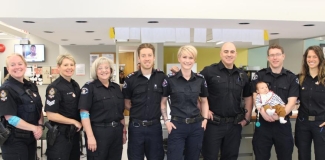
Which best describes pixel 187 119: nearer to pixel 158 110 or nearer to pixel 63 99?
pixel 158 110

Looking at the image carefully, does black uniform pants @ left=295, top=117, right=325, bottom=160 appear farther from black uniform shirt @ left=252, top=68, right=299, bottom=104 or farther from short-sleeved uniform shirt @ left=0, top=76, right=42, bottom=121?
short-sleeved uniform shirt @ left=0, top=76, right=42, bottom=121

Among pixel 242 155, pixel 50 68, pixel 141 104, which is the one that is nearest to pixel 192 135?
pixel 141 104

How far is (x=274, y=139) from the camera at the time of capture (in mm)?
2625

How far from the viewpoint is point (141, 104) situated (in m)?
2.47

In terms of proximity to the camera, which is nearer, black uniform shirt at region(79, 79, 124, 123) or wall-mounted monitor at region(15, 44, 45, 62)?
black uniform shirt at region(79, 79, 124, 123)

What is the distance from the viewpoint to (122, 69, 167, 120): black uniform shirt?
8.08ft

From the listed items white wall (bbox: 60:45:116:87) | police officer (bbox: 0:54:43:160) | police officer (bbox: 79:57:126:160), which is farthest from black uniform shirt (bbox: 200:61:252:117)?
white wall (bbox: 60:45:116:87)

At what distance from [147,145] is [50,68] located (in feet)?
22.7

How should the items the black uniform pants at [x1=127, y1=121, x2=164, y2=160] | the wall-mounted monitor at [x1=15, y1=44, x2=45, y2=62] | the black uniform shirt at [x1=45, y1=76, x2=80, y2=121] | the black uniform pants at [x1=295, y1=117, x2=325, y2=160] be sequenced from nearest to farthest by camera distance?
the black uniform shirt at [x1=45, y1=76, x2=80, y2=121] → the black uniform pants at [x1=127, y1=121, x2=164, y2=160] → the black uniform pants at [x1=295, y1=117, x2=325, y2=160] → the wall-mounted monitor at [x1=15, y1=44, x2=45, y2=62]

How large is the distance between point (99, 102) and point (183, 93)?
0.76m

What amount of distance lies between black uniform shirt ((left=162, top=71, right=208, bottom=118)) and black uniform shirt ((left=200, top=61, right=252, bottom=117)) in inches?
9.3

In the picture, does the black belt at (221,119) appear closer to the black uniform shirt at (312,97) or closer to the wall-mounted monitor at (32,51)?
the black uniform shirt at (312,97)

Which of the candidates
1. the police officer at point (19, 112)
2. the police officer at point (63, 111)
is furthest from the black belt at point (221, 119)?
the police officer at point (19, 112)

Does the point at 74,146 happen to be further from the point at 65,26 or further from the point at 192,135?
the point at 65,26
